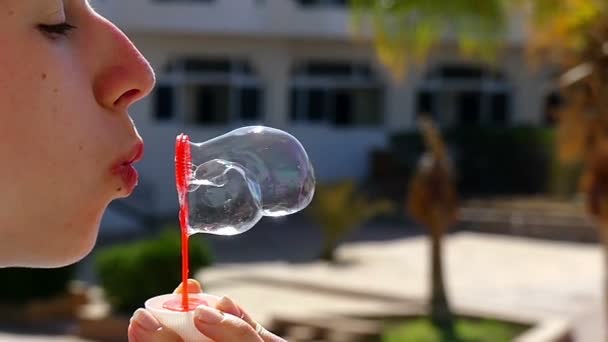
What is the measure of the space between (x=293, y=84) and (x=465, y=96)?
16.5 feet

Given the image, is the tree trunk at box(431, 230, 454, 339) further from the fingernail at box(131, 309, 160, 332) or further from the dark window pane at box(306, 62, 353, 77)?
the dark window pane at box(306, 62, 353, 77)

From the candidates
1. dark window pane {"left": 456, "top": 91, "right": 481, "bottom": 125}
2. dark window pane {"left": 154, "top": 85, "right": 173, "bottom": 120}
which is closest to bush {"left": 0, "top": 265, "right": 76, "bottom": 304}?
dark window pane {"left": 154, "top": 85, "right": 173, "bottom": 120}

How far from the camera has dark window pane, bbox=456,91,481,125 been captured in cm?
2870

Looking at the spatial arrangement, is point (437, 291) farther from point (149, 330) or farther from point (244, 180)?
point (149, 330)

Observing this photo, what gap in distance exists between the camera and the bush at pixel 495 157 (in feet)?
84.8

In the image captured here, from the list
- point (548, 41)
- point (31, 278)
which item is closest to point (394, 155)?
point (31, 278)

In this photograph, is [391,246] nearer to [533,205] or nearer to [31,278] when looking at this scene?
[533,205]

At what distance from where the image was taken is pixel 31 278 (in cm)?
1215

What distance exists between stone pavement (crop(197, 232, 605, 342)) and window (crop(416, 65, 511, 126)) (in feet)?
31.9

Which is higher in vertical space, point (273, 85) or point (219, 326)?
point (219, 326)

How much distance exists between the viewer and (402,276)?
49.1 feet

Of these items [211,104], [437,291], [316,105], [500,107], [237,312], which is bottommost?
[437,291]

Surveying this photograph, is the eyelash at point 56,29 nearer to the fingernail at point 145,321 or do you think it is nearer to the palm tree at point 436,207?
the fingernail at point 145,321

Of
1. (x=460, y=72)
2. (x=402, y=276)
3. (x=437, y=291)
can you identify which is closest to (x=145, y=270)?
(x=437, y=291)
